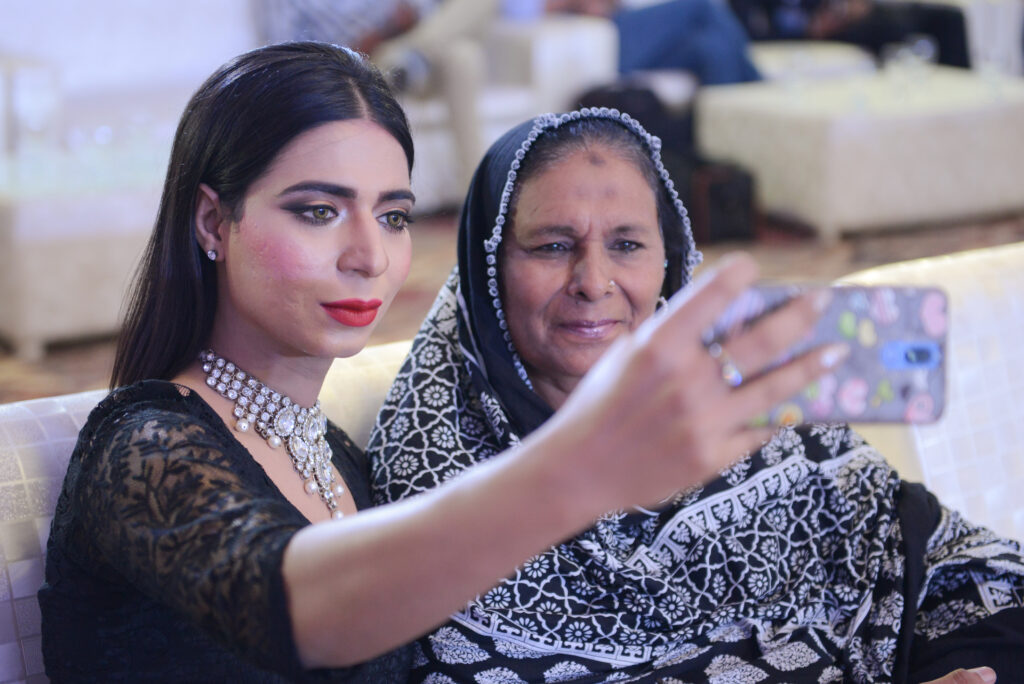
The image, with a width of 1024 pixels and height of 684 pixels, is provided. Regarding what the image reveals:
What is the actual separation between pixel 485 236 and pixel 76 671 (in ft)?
2.54

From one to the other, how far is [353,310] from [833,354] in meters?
0.52

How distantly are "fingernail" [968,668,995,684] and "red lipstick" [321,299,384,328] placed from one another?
89 cm

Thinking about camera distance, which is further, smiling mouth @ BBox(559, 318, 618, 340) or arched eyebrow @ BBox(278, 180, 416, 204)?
smiling mouth @ BBox(559, 318, 618, 340)

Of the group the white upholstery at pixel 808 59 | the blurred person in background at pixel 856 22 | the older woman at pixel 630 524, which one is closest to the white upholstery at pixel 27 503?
the older woman at pixel 630 524

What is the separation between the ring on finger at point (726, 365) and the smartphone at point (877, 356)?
7cm

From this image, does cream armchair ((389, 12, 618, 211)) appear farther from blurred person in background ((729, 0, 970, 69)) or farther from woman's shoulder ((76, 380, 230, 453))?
woman's shoulder ((76, 380, 230, 453))

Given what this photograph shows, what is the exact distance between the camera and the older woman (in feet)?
4.86

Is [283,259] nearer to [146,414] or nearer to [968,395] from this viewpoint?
[146,414]

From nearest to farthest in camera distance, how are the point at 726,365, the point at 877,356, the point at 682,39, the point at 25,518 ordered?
the point at 726,365
the point at 877,356
the point at 25,518
the point at 682,39

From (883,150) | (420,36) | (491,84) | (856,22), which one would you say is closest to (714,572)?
(883,150)

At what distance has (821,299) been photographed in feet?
2.67

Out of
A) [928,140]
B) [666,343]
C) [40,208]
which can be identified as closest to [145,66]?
[40,208]

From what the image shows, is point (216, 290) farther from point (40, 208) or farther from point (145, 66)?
point (145, 66)

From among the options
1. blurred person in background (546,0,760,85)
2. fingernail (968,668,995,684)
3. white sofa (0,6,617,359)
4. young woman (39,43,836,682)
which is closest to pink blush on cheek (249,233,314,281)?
young woman (39,43,836,682)
